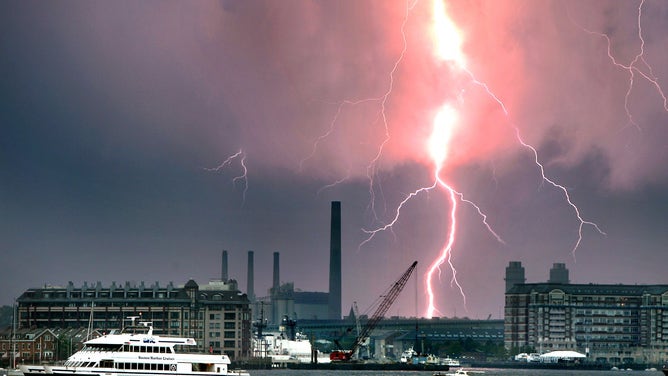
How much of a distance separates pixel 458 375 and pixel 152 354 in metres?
61.4

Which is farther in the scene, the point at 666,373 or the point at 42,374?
the point at 666,373

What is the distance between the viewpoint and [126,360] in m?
131

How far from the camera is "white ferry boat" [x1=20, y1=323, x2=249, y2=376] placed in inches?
5118

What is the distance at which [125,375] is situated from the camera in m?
130

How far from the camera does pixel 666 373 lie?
15088cm

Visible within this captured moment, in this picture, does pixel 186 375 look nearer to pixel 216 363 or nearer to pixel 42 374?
pixel 216 363

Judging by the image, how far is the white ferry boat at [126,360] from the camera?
5118 inches

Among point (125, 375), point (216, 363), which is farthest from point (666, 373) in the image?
point (125, 375)

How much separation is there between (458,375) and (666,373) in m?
38.1

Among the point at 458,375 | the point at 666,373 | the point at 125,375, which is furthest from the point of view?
the point at 458,375

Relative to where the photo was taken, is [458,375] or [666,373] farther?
[458,375]

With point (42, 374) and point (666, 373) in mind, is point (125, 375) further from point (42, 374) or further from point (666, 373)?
point (666, 373)

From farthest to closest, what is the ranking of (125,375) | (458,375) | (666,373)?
(458,375), (666,373), (125,375)

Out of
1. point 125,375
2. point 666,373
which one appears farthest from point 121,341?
point 666,373
